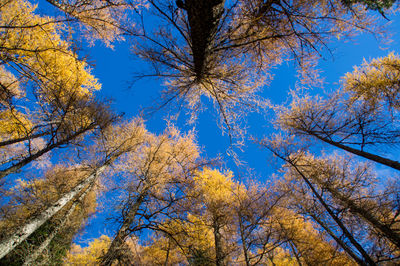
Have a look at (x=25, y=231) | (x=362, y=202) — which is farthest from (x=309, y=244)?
(x=25, y=231)

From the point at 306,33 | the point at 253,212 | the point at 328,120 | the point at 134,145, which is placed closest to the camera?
the point at 306,33

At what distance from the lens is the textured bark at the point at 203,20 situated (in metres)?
2.42

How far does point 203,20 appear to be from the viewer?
2.61 meters

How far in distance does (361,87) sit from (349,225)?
7.81 m

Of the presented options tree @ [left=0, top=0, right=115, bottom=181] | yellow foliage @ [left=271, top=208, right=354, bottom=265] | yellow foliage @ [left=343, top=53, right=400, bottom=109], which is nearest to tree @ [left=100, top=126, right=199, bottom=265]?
tree @ [left=0, top=0, right=115, bottom=181]

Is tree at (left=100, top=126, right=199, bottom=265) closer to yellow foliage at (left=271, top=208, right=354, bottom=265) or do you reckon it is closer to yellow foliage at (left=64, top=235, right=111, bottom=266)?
yellow foliage at (left=64, top=235, right=111, bottom=266)

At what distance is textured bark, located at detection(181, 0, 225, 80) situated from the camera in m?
2.42

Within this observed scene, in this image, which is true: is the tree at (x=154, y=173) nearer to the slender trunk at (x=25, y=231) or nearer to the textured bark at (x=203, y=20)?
the slender trunk at (x=25, y=231)

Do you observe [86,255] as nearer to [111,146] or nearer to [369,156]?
[111,146]

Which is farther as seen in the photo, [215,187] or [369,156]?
[215,187]

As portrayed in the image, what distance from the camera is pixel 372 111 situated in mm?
5926

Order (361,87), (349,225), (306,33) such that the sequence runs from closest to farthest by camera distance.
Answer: (306,33), (349,225), (361,87)

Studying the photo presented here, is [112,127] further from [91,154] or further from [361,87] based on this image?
[361,87]

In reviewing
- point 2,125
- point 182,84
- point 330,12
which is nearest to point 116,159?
point 182,84
